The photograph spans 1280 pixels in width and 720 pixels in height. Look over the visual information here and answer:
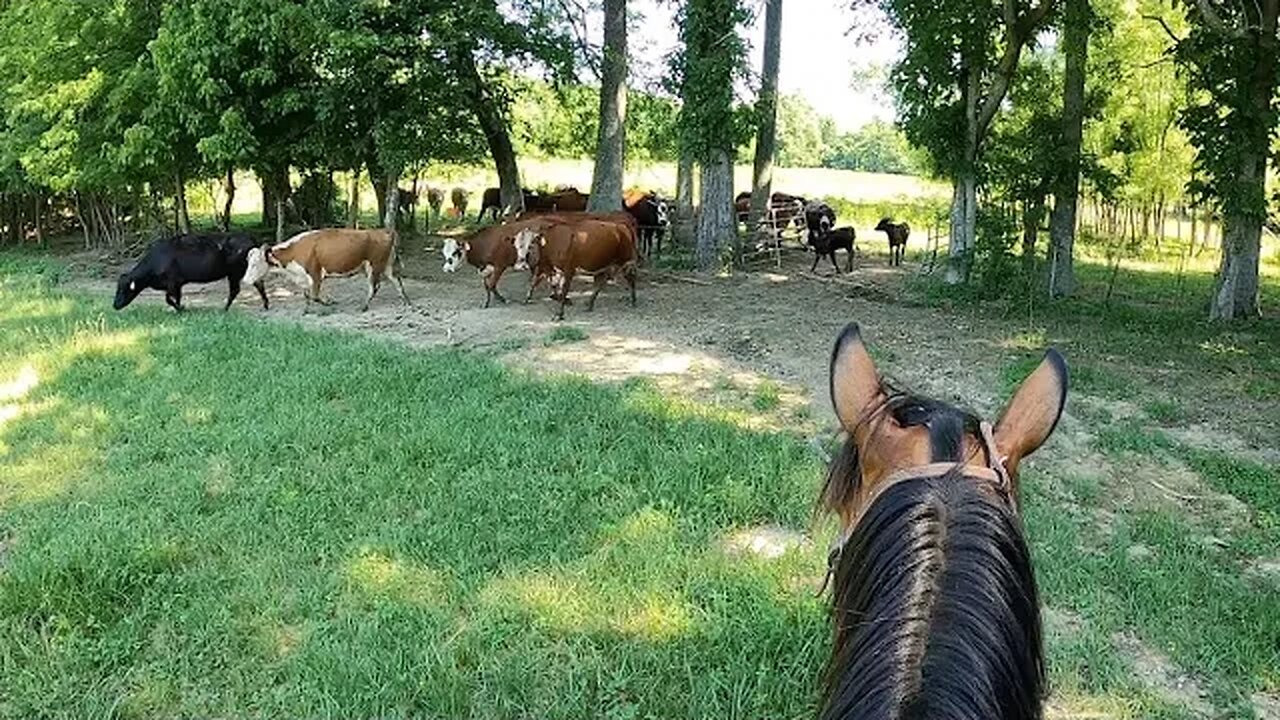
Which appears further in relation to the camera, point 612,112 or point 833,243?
point 833,243

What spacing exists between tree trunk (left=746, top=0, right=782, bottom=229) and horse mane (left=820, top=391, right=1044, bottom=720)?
44.2 feet

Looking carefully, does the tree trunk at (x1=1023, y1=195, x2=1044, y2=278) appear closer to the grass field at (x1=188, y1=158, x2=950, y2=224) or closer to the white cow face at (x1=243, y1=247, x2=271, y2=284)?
the white cow face at (x1=243, y1=247, x2=271, y2=284)

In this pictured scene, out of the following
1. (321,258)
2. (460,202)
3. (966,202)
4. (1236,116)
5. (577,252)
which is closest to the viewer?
(1236,116)

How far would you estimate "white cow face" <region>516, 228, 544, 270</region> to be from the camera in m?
12.1

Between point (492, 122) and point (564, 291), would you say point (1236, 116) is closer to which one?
point (564, 291)

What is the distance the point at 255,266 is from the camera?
12633 millimetres

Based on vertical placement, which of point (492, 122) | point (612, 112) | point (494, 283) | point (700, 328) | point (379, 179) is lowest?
point (700, 328)

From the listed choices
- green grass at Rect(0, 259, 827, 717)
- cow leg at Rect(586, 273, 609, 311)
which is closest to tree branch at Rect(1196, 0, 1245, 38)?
green grass at Rect(0, 259, 827, 717)

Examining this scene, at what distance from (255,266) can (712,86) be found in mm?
6513

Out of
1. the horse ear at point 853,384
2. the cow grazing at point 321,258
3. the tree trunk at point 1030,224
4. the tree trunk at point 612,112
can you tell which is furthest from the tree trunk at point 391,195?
the horse ear at point 853,384

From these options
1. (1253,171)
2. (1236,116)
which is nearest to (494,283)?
(1236,116)

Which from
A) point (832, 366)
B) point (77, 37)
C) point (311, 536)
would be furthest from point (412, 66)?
point (832, 366)

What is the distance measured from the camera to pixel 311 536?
494cm

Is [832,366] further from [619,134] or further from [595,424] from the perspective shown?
[619,134]
